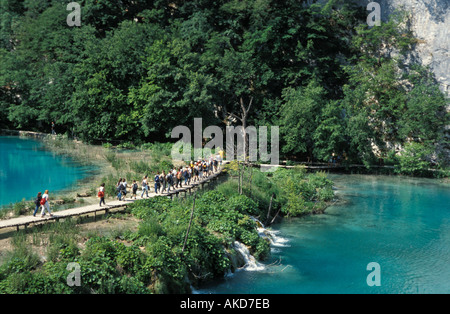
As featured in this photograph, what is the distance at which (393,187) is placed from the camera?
1534 inches

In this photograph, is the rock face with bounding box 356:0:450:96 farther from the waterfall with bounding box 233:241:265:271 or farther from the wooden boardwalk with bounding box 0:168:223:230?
the waterfall with bounding box 233:241:265:271

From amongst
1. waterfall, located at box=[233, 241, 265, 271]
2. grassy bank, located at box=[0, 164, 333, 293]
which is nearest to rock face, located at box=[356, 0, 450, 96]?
grassy bank, located at box=[0, 164, 333, 293]

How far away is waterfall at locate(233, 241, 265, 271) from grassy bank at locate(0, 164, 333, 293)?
13.0 inches

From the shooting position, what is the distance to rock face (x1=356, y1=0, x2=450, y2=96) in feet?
159

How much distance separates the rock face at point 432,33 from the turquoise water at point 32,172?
1461 inches

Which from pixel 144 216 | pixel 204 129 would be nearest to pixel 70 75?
pixel 204 129

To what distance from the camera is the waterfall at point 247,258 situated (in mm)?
20688

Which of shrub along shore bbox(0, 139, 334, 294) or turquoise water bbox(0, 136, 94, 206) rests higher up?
turquoise water bbox(0, 136, 94, 206)

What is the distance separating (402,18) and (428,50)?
452cm

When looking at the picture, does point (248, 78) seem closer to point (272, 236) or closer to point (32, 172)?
point (32, 172)

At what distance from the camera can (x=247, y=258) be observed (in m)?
21.2

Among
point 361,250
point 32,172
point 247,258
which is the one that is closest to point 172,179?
point 247,258

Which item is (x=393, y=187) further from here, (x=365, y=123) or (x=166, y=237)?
(x=166, y=237)

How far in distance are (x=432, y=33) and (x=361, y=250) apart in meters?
35.6
